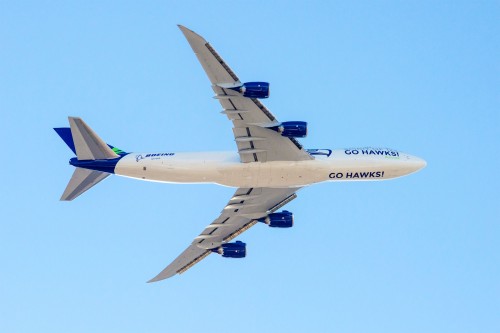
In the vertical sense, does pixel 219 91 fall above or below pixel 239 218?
above

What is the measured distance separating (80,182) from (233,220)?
1519 centimetres

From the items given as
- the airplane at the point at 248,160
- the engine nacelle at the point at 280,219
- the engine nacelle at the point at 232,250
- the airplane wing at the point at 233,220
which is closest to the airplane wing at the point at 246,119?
the airplane at the point at 248,160

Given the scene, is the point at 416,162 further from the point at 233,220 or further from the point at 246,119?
the point at 233,220

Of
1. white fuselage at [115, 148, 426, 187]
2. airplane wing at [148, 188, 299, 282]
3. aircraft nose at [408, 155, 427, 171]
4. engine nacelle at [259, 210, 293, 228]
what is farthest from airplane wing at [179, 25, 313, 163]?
aircraft nose at [408, 155, 427, 171]

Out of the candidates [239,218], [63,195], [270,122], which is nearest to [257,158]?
[270,122]

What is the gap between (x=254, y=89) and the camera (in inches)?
2800

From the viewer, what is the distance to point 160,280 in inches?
3378

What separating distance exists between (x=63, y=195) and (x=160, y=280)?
1404 cm

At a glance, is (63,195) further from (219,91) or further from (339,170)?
(339,170)

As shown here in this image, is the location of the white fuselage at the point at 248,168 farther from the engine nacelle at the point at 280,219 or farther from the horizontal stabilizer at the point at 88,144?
the engine nacelle at the point at 280,219

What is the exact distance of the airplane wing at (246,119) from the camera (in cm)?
6912

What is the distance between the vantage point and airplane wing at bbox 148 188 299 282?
82.2 m

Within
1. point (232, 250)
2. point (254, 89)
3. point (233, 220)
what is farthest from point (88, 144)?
point (232, 250)

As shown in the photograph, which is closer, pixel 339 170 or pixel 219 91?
pixel 219 91
